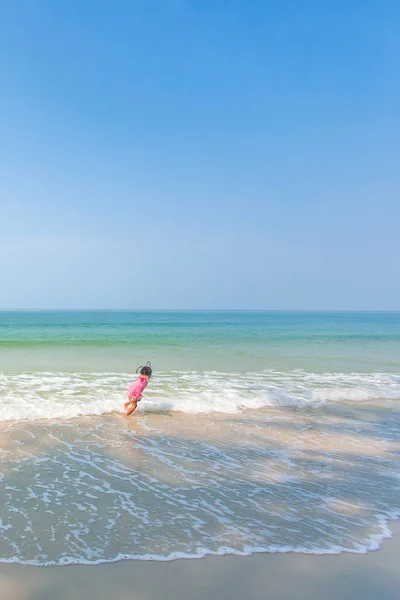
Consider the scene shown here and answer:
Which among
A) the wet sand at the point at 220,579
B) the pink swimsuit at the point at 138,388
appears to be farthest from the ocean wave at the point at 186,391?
the wet sand at the point at 220,579

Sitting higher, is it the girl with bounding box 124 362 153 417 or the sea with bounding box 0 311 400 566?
the girl with bounding box 124 362 153 417

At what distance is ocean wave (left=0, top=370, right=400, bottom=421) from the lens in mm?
10117

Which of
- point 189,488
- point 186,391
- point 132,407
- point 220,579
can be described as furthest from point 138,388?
point 220,579

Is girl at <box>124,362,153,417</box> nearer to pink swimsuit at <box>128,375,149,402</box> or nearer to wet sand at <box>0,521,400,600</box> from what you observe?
pink swimsuit at <box>128,375,149,402</box>

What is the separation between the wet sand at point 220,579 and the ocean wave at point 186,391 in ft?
19.9

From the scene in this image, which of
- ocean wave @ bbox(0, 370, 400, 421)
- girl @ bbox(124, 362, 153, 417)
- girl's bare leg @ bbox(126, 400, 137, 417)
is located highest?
girl @ bbox(124, 362, 153, 417)

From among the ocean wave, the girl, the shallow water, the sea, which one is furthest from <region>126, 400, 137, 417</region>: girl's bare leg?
the ocean wave

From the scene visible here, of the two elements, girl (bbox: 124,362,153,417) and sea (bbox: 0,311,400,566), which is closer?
sea (bbox: 0,311,400,566)

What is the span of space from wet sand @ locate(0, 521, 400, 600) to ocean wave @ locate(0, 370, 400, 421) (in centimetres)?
606

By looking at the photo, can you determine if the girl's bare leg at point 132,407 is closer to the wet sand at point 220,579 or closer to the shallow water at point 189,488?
the shallow water at point 189,488

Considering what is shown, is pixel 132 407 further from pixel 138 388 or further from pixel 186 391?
pixel 186 391

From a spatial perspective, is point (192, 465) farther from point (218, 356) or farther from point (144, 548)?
point (218, 356)

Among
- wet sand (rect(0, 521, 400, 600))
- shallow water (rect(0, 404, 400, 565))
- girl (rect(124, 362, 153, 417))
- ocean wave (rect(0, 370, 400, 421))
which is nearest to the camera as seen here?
wet sand (rect(0, 521, 400, 600))

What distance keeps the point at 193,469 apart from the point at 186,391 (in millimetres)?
5974
